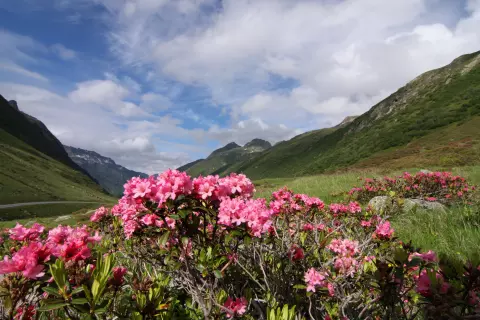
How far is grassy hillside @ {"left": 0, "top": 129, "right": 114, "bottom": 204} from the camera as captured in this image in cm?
7100

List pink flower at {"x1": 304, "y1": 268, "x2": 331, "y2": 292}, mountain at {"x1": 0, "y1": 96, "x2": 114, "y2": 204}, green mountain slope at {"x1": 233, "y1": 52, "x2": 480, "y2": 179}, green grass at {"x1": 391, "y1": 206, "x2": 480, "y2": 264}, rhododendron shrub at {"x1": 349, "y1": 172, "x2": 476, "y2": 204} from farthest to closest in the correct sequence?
mountain at {"x1": 0, "y1": 96, "x2": 114, "y2": 204} → green mountain slope at {"x1": 233, "y1": 52, "x2": 480, "y2": 179} → rhododendron shrub at {"x1": 349, "y1": 172, "x2": 476, "y2": 204} → green grass at {"x1": 391, "y1": 206, "x2": 480, "y2": 264} → pink flower at {"x1": 304, "y1": 268, "x2": 331, "y2": 292}

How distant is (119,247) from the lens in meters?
4.12

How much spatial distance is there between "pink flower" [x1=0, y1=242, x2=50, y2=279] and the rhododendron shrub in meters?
9.11

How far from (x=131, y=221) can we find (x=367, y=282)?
7.92 ft

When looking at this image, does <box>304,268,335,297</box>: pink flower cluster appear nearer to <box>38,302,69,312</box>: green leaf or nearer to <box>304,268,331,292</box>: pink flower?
<box>304,268,331,292</box>: pink flower

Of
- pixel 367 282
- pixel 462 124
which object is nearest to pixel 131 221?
pixel 367 282

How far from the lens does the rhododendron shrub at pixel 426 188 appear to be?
850 centimetres

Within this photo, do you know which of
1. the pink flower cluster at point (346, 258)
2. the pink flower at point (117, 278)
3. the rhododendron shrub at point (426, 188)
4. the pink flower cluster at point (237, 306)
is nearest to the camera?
the pink flower at point (117, 278)

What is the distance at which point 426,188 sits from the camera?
950 centimetres

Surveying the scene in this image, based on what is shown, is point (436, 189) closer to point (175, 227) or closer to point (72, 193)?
point (175, 227)

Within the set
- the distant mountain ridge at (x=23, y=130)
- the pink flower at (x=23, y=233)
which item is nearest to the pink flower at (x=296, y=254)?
the pink flower at (x=23, y=233)

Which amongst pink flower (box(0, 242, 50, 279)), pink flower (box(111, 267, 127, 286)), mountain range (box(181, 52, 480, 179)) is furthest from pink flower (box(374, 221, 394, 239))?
mountain range (box(181, 52, 480, 179))

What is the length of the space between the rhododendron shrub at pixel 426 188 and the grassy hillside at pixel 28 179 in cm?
8263

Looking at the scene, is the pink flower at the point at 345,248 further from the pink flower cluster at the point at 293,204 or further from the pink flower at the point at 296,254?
the pink flower cluster at the point at 293,204
